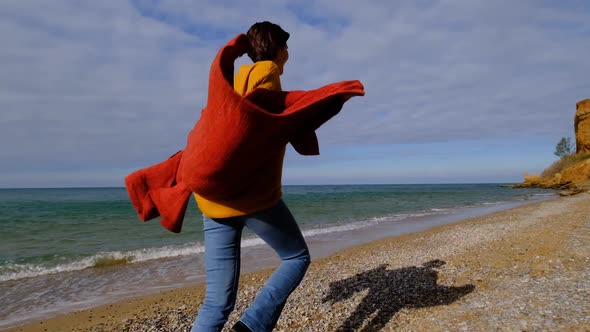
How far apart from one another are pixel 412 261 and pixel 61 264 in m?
7.96

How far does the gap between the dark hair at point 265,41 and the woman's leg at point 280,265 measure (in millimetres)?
811

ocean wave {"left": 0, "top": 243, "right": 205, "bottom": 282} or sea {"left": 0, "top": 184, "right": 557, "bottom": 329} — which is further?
ocean wave {"left": 0, "top": 243, "right": 205, "bottom": 282}

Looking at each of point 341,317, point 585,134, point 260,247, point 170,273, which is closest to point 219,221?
point 341,317

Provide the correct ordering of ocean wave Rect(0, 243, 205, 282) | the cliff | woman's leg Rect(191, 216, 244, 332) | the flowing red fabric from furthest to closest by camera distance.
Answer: the cliff, ocean wave Rect(0, 243, 205, 282), woman's leg Rect(191, 216, 244, 332), the flowing red fabric

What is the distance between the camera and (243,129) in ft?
5.63

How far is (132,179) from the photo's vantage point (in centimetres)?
224

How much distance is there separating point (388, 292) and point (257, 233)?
262 centimetres

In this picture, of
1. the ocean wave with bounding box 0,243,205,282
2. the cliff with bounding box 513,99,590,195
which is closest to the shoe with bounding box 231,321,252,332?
the ocean wave with bounding box 0,243,205,282

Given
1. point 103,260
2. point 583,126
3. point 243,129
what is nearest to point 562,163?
point 583,126

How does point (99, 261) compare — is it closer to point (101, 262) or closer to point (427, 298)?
point (101, 262)

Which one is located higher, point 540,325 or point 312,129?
point 312,129

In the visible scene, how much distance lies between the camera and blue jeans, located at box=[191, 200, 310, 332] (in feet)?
6.79

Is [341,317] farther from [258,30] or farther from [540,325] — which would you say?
[258,30]

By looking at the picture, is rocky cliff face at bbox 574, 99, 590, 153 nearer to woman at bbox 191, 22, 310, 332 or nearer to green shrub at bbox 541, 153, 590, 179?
green shrub at bbox 541, 153, 590, 179
